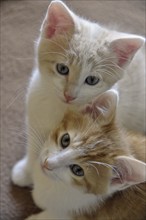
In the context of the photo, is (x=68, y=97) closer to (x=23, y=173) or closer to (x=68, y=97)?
(x=68, y=97)

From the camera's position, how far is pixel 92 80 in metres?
1.28

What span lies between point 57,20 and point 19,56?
2.40ft

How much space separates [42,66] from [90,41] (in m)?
0.18

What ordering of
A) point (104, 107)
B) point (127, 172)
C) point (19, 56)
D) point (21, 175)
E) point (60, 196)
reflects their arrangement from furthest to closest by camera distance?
1. point (19, 56)
2. point (21, 175)
3. point (60, 196)
4. point (104, 107)
5. point (127, 172)

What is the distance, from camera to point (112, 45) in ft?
4.22

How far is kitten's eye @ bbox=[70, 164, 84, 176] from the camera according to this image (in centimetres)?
114

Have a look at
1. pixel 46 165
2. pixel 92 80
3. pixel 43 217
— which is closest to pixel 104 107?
pixel 92 80

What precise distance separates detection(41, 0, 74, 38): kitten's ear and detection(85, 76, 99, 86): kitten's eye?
18 cm

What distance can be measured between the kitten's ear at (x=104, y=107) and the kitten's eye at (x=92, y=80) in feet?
0.30

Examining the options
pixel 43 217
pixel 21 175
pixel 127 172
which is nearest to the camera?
pixel 127 172

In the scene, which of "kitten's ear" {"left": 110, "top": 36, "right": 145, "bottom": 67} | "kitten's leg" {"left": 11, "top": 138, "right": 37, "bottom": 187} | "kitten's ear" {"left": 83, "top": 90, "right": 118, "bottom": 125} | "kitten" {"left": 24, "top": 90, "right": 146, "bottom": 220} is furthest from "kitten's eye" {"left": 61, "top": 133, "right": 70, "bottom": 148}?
"kitten's leg" {"left": 11, "top": 138, "right": 37, "bottom": 187}

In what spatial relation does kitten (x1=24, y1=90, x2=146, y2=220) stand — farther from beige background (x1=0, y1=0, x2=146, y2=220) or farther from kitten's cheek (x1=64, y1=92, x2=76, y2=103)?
beige background (x1=0, y1=0, x2=146, y2=220)

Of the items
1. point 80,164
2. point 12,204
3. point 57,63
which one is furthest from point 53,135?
point 12,204

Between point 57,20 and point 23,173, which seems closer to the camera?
point 57,20
